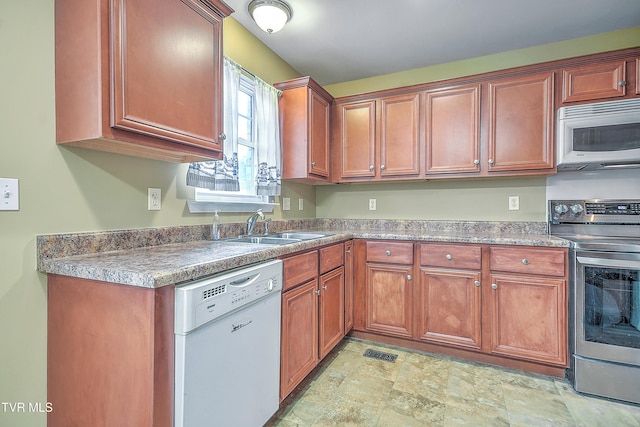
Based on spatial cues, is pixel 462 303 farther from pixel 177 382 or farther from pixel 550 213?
pixel 177 382

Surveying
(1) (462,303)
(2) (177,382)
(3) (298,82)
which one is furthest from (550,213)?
(2) (177,382)

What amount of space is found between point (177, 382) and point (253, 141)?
1.71 metres

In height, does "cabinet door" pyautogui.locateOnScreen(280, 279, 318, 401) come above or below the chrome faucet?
below

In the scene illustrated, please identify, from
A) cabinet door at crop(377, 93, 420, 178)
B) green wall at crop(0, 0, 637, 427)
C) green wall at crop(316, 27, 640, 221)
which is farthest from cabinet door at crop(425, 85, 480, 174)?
green wall at crop(0, 0, 637, 427)

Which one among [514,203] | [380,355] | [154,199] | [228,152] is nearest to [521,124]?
[514,203]

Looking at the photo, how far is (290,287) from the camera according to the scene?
1670mm

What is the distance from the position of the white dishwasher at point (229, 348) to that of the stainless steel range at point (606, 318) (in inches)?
71.2

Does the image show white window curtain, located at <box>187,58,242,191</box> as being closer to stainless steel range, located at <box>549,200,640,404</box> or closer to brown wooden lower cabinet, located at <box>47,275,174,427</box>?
brown wooden lower cabinet, located at <box>47,275,174,427</box>

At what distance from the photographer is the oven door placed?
179 cm

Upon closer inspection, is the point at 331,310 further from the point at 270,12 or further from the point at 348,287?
the point at 270,12

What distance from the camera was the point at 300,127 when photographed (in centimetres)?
257

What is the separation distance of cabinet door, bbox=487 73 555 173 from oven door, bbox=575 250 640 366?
0.75 metres

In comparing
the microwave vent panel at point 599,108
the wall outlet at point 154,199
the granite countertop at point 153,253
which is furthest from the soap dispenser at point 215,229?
the microwave vent panel at point 599,108

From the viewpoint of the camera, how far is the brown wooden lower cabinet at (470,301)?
2.01 m
